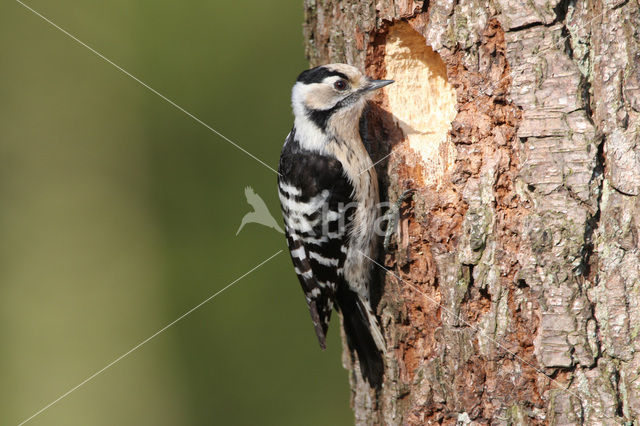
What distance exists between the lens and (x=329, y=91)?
3.19 m

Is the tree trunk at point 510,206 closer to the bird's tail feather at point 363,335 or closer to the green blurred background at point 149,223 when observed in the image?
the bird's tail feather at point 363,335

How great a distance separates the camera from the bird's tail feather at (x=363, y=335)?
304 centimetres

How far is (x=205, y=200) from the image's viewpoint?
18.1 feet

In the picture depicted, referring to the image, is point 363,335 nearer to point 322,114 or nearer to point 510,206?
point 510,206

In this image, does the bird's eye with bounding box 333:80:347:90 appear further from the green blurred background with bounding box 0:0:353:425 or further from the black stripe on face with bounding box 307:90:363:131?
the green blurred background with bounding box 0:0:353:425

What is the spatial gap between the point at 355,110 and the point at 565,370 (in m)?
1.56

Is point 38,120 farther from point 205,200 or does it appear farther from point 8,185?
point 205,200

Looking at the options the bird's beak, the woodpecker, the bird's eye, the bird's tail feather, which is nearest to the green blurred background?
the woodpecker

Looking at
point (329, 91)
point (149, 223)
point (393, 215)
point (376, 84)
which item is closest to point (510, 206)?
point (393, 215)

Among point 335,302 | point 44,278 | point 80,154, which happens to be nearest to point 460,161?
point 335,302

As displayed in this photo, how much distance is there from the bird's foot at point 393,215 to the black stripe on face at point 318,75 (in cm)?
63

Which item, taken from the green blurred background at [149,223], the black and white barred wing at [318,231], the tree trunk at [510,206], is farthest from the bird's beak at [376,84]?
the green blurred background at [149,223]

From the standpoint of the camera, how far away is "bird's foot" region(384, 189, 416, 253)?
2.86 metres

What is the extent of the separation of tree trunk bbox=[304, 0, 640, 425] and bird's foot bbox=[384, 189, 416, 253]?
4cm
